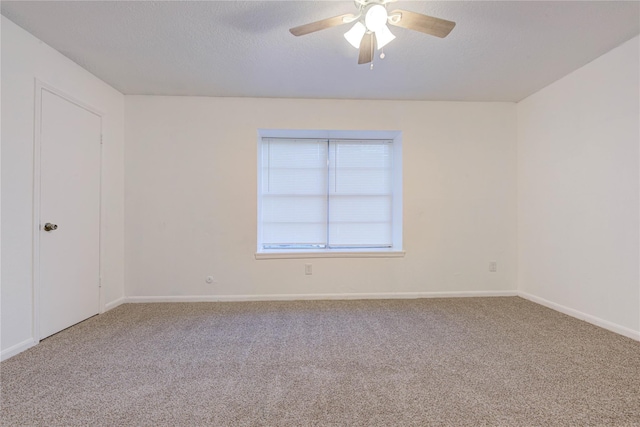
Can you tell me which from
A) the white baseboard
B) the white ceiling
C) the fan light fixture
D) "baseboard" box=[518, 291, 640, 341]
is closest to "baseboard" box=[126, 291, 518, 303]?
"baseboard" box=[518, 291, 640, 341]

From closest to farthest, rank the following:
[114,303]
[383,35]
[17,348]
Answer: [383,35] < [17,348] < [114,303]

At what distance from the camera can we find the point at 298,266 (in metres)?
3.36

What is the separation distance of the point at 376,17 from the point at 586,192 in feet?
→ 8.35

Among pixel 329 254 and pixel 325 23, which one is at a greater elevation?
pixel 325 23

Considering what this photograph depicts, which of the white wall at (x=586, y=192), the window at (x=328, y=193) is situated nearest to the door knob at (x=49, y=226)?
the window at (x=328, y=193)

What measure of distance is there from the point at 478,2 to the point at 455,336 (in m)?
2.43

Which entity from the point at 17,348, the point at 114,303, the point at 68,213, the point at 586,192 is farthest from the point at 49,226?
the point at 586,192

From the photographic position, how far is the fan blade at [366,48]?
6.14 feet

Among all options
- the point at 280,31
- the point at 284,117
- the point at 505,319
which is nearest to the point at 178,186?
the point at 284,117

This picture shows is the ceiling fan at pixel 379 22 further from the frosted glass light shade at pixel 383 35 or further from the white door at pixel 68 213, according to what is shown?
the white door at pixel 68 213

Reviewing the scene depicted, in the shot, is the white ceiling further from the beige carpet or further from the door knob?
the beige carpet

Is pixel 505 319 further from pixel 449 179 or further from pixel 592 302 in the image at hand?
pixel 449 179

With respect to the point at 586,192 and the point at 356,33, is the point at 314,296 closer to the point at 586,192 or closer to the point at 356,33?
the point at 356,33

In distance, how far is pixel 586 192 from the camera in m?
2.62
